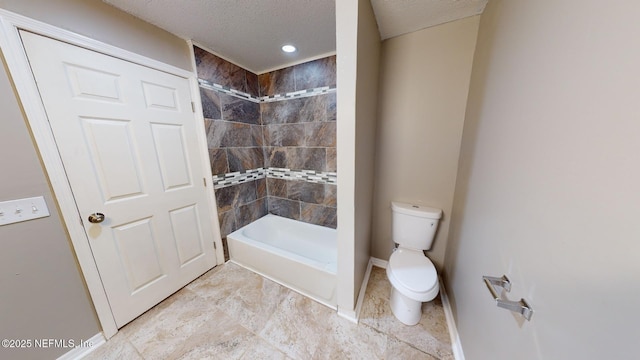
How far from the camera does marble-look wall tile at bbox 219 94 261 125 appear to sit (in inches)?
75.3

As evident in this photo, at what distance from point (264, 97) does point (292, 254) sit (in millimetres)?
1869

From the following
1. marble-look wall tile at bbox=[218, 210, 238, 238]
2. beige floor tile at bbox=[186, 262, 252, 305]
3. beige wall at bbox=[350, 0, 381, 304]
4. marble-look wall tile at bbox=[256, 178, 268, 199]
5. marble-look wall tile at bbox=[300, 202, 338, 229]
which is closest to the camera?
beige wall at bbox=[350, 0, 381, 304]

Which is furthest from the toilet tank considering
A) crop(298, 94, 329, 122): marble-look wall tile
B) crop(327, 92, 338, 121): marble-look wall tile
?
crop(298, 94, 329, 122): marble-look wall tile

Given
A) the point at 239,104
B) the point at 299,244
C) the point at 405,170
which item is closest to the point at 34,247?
the point at 239,104

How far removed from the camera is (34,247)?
1.01m

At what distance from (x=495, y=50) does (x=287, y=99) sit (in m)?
1.78

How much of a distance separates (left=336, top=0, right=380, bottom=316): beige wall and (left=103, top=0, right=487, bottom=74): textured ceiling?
11.5 inches

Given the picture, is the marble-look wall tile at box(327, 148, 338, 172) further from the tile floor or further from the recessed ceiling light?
the tile floor

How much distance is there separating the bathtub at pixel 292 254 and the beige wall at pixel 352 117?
202 millimetres

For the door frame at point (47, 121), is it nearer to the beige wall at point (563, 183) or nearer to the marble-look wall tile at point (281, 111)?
the marble-look wall tile at point (281, 111)

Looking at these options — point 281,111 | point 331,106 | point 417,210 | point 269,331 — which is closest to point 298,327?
point 269,331

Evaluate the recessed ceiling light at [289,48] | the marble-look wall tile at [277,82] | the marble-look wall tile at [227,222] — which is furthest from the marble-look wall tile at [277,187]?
the recessed ceiling light at [289,48]

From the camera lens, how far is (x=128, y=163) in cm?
131

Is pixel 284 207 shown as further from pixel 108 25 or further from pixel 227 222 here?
pixel 108 25
